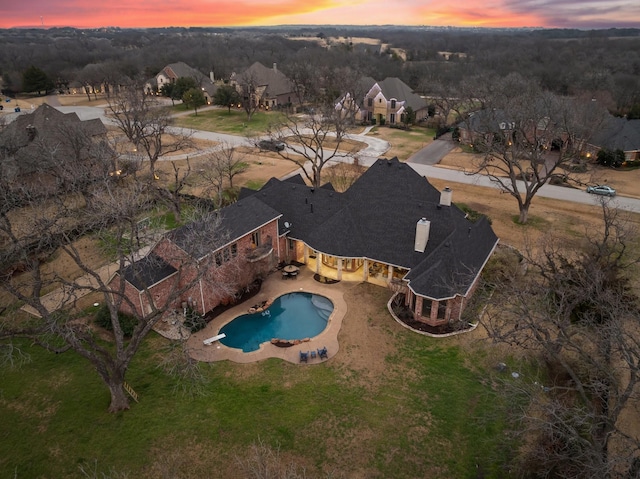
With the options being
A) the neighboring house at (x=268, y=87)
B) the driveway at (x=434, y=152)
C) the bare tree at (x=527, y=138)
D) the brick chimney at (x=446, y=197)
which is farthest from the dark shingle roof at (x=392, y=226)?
the neighboring house at (x=268, y=87)

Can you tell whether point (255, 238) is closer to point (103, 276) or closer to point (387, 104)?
point (103, 276)

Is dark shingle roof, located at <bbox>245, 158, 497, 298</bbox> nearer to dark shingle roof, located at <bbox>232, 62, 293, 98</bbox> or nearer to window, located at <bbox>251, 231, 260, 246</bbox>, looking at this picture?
window, located at <bbox>251, 231, 260, 246</bbox>

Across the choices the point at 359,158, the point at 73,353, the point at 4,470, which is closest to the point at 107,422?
the point at 4,470

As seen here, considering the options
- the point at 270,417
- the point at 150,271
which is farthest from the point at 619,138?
the point at 150,271

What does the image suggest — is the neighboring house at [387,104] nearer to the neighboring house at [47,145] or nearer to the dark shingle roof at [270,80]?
the dark shingle roof at [270,80]

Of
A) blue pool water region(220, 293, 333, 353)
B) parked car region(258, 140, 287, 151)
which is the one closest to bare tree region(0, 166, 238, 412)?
blue pool water region(220, 293, 333, 353)
